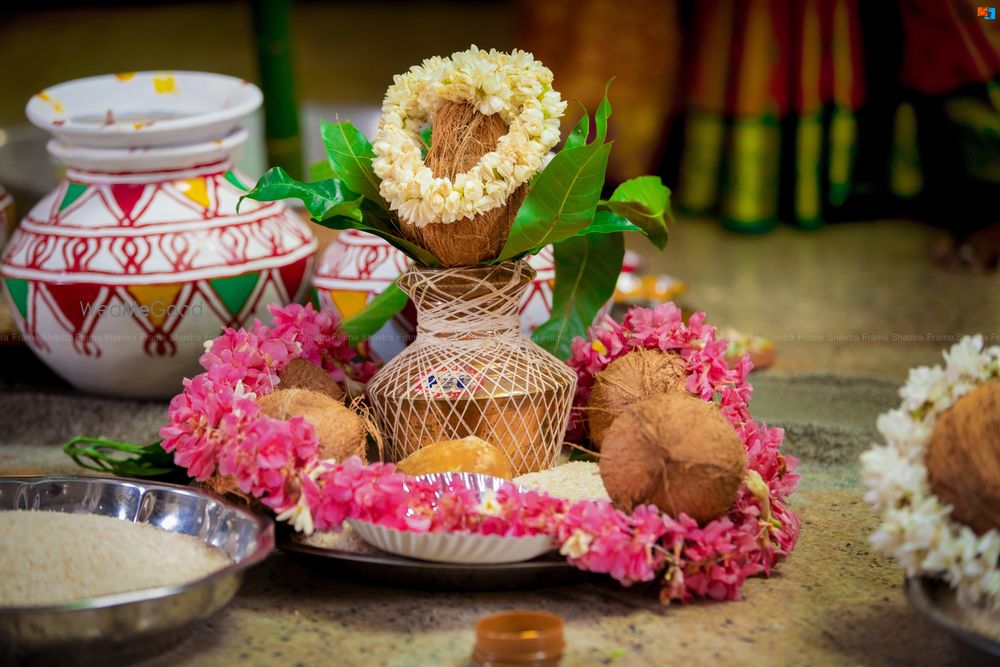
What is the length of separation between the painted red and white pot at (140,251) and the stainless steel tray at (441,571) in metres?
0.65

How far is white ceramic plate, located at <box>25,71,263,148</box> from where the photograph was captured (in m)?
1.74

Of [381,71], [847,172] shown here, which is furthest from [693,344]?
[381,71]

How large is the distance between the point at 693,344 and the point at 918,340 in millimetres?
1044

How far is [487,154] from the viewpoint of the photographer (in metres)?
1.28

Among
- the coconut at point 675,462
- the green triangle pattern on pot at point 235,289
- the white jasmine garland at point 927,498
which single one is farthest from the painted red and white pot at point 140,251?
the white jasmine garland at point 927,498

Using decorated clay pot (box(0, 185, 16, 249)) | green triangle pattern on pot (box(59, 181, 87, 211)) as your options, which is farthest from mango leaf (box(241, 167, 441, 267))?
decorated clay pot (box(0, 185, 16, 249))

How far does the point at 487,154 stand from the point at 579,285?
0.33 m

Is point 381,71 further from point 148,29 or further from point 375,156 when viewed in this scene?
point 375,156

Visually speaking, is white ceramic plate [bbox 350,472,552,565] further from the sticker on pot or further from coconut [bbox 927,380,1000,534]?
coconut [bbox 927,380,1000,534]

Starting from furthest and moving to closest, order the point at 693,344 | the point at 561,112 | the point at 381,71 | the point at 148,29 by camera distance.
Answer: the point at 148,29 → the point at 381,71 → the point at 693,344 → the point at 561,112

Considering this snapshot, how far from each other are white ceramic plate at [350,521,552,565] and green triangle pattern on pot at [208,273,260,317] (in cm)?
70

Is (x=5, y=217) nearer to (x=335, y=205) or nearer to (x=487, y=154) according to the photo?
(x=335, y=205)

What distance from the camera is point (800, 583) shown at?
123 centimetres

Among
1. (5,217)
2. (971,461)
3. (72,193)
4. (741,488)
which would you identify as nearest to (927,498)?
(971,461)
